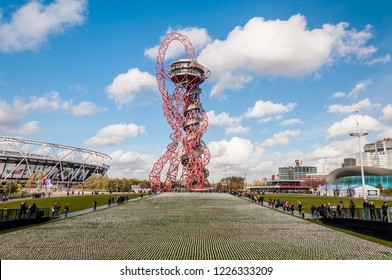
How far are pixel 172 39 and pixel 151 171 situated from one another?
3738 cm

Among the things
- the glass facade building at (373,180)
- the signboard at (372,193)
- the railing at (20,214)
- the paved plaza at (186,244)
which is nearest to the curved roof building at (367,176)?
the glass facade building at (373,180)

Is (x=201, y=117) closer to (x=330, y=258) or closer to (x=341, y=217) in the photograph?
(x=341, y=217)

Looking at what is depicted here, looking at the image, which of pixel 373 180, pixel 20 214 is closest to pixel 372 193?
pixel 373 180

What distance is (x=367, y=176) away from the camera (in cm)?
10119

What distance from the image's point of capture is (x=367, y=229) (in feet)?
57.2

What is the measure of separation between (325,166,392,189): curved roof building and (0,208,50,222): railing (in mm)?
102648

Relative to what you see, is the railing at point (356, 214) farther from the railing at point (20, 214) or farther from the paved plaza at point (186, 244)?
the railing at point (20, 214)

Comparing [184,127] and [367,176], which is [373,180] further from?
[184,127]

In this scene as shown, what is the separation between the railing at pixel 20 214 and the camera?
17.8 m

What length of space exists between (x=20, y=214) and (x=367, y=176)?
4271 inches

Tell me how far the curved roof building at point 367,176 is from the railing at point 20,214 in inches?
4041

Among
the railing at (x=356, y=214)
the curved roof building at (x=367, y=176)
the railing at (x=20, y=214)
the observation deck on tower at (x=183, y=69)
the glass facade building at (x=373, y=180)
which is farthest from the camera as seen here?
the curved roof building at (x=367, y=176)

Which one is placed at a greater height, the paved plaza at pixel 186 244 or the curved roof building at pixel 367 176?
the curved roof building at pixel 367 176
